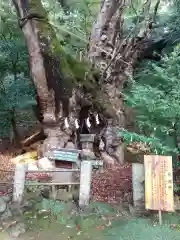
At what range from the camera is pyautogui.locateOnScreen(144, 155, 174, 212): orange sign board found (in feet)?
14.8

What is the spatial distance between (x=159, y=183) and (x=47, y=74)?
13.6ft

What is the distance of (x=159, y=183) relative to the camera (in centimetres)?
460

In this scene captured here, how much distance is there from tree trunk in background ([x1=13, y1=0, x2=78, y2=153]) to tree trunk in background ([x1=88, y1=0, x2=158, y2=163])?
3.80ft

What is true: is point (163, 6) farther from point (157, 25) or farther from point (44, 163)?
point (44, 163)

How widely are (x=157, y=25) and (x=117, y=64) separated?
3866 millimetres

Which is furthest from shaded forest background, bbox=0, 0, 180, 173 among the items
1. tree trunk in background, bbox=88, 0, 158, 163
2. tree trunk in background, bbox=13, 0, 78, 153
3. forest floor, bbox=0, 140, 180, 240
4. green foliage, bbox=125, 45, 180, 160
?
forest floor, bbox=0, 140, 180, 240

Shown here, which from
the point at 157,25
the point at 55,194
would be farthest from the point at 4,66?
the point at 55,194

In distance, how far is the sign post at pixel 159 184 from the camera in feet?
14.8

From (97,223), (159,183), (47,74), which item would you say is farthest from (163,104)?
(47,74)

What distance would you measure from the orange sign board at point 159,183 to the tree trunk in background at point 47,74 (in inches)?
131

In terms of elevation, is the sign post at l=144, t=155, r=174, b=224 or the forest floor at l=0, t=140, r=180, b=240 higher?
the sign post at l=144, t=155, r=174, b=224

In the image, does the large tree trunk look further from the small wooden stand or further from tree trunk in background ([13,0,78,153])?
the small wooden stand

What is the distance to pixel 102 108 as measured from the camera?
791 cm

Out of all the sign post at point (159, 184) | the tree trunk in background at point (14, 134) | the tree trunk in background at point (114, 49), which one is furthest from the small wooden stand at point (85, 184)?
the tree trunk in background at point (14, 134)
